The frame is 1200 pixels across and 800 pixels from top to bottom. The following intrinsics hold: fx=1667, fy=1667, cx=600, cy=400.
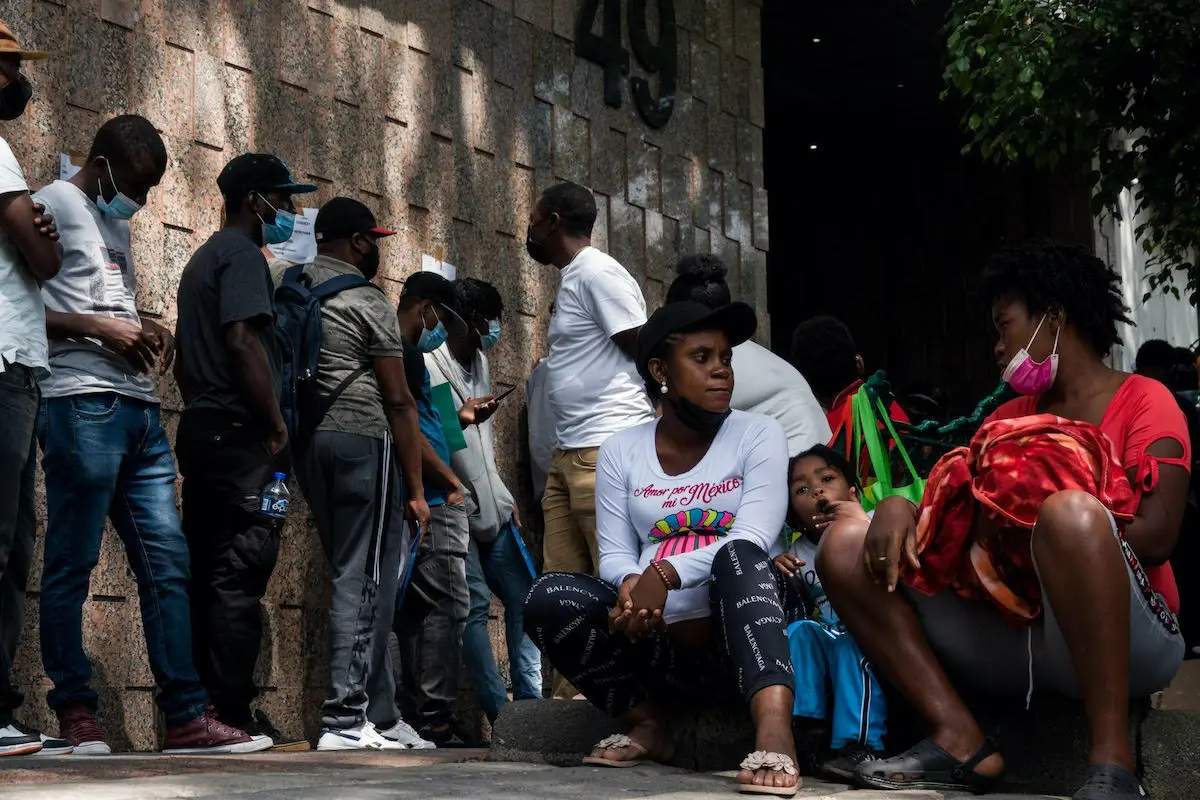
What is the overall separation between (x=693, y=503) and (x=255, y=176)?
2188 mm

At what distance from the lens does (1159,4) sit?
8414mm

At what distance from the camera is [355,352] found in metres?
5.99

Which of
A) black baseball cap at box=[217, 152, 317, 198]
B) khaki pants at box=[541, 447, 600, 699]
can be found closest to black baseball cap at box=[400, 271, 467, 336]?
khaki pants at box=[541, 447, 600, 699]

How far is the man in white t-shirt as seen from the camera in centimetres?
639

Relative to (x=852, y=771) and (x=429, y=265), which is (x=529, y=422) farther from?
(x=852, y=771)

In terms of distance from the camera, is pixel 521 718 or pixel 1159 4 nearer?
pixel 521 718

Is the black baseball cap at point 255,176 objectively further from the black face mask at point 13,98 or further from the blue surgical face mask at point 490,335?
the blue surgical face mask at point 490,335

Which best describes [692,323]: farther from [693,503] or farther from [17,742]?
[17,742]

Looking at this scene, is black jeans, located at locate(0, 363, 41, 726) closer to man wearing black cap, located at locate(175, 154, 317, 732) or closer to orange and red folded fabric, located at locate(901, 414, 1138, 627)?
man wearing black cap, located at locate(175, 154, 317, 732)

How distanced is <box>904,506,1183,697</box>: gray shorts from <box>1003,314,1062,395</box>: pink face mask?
589 millimetres

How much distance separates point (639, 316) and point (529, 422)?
5.71 feet

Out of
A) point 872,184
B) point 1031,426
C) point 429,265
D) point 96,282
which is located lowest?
point 1031,426

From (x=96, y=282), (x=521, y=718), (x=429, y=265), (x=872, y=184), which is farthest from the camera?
(x=872, y=184)

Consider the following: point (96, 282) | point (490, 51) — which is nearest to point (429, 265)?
point (490, 51)
